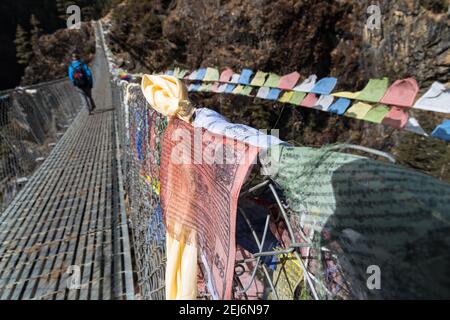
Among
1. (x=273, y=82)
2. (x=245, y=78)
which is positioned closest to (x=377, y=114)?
(x=273, y=82)

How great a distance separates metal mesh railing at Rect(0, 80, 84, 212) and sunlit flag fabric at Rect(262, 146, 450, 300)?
540 cm

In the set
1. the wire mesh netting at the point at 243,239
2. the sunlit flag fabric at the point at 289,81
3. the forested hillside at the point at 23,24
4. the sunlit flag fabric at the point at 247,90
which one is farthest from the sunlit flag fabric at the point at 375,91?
the forested hillside at the point at 23,24

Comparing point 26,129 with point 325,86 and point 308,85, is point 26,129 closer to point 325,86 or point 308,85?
point 308,85

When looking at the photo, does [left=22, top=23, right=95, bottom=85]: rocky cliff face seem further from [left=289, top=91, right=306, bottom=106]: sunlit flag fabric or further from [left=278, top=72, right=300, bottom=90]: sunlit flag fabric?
[left=289, top=91, right=306, bottom=106]: sunlit flag fabric

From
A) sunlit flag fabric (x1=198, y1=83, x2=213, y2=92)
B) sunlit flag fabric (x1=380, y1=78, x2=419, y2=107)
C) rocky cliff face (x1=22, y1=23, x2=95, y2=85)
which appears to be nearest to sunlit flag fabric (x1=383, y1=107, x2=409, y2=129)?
sunlit flag fabric (x1=380, y1=78, x2=419, y2=107)

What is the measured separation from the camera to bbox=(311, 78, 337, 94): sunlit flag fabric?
415cm

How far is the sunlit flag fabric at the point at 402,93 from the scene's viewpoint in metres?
2.98

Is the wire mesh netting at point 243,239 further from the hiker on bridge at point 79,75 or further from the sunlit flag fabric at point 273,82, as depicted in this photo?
the hiker on bridge at point 79,75

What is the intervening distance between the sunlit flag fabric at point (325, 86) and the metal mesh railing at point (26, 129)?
4928 mm

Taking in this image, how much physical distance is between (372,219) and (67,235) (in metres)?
3.86

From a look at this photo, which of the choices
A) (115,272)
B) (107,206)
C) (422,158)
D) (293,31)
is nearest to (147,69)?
(293,31)

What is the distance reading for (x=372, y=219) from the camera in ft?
3.18

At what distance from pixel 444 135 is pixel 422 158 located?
1159cm
